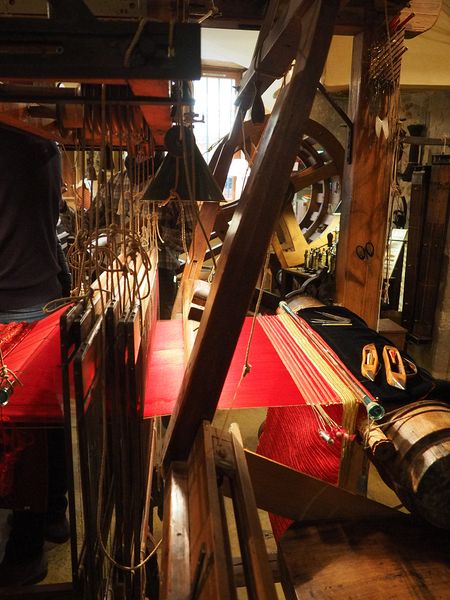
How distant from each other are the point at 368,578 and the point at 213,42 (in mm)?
6707

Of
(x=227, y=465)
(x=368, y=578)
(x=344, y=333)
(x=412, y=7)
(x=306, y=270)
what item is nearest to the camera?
(x=227, y=465)

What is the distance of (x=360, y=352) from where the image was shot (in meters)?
2.38

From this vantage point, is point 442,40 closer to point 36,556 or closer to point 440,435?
point 440,435

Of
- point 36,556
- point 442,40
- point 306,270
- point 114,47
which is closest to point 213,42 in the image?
point 442,40

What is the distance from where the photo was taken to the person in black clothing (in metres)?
2.48

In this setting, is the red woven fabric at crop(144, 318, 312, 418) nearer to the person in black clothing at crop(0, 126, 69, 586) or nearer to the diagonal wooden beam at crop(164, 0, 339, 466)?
the diagonal wooden beam at crop(164, 0, 339, 466)

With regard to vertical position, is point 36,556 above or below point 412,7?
below

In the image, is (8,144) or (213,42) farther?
(213,42)

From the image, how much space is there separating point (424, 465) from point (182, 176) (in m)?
1.38

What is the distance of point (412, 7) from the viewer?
9.80 feet

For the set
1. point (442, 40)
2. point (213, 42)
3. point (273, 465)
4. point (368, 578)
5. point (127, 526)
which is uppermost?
point (213, 42)

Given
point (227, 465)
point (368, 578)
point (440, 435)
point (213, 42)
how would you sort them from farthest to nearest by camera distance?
point (213, 42) → point (440, 435) → point (368, 578) → point (227, 465)

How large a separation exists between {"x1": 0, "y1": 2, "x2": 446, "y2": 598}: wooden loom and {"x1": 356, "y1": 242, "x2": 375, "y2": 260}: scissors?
7.20 ft

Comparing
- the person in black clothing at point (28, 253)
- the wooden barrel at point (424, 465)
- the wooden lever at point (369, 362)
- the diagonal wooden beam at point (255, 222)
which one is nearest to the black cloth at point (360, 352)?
the wooden lever at point (369, 362)
